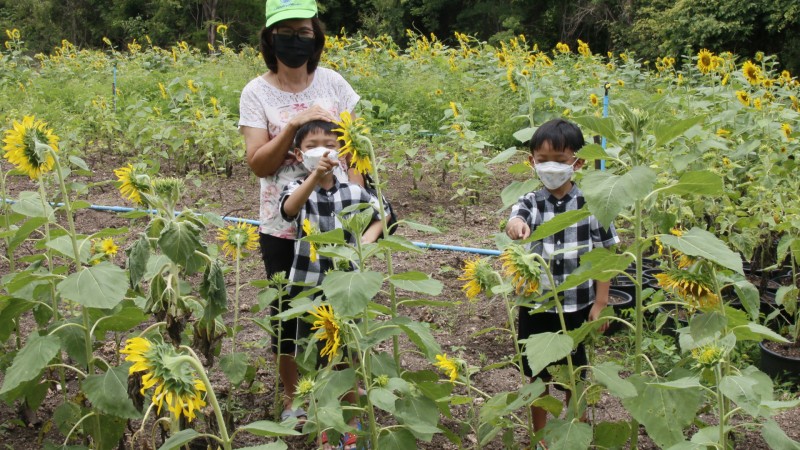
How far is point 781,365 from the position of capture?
340 centimetres

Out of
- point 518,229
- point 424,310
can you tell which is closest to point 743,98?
point 424,310

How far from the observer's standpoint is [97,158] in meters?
7.07

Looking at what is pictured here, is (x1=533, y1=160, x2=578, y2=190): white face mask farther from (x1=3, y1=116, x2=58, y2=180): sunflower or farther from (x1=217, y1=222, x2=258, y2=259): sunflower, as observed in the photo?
(x1=3, y1=116, x2=58, y2=180): sunflower

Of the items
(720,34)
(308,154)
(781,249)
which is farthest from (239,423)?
(720,34)

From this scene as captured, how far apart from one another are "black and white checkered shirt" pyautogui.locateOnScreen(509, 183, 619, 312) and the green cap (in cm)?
99

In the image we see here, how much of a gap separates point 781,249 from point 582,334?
71.0 inches

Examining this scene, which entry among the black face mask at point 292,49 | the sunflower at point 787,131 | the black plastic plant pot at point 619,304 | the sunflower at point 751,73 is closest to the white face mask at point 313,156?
the black face mask at point 292,49

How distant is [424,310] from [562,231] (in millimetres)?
1424

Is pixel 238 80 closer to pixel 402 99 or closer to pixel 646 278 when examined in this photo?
pixel 402 99

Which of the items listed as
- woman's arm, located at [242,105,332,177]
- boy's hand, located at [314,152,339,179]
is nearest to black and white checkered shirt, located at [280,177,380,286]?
woman's arm, located at [242,105,332,177]

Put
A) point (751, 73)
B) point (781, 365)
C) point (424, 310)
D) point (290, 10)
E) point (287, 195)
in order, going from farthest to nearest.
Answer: point (751, 73) < point (424, 310) < point (781, 365) < point (290, 10) < point (287, 195)

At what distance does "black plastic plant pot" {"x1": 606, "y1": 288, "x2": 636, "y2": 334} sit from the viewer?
3.85 metres

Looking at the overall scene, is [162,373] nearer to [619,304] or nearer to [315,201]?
[315,201]

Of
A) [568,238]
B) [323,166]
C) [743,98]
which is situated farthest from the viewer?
[743,98]
